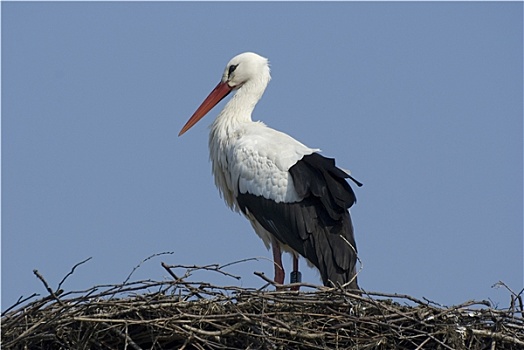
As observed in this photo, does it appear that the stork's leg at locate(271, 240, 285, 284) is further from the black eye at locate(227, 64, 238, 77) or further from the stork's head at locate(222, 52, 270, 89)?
the black eye at locate(227, 64, 238, 77)

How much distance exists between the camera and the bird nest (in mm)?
7445

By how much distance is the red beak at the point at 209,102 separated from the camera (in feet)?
35.1

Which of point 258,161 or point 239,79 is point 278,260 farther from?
point 239,79

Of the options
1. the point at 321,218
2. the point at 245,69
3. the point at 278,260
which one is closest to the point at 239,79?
the point at 245,69

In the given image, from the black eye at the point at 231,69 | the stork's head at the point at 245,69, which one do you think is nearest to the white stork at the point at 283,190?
the stork's head at the point at 245,69

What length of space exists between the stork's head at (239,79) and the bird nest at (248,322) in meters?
3.03

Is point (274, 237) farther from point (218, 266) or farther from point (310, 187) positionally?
point (218, 266)

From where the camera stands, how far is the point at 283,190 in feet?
31.0

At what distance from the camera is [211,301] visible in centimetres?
759

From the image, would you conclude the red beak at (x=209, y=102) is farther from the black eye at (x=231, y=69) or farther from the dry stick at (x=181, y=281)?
the dry stick at (x=181, y=281)

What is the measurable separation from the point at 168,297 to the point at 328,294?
0.92m

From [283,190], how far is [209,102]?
1.58 m

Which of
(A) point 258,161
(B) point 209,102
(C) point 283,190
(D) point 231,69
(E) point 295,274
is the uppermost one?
(D) point 231,69

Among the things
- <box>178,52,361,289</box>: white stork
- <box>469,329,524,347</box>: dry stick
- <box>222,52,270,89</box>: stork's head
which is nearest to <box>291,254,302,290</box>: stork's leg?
<box>178,52,361,289</box>: white stork
